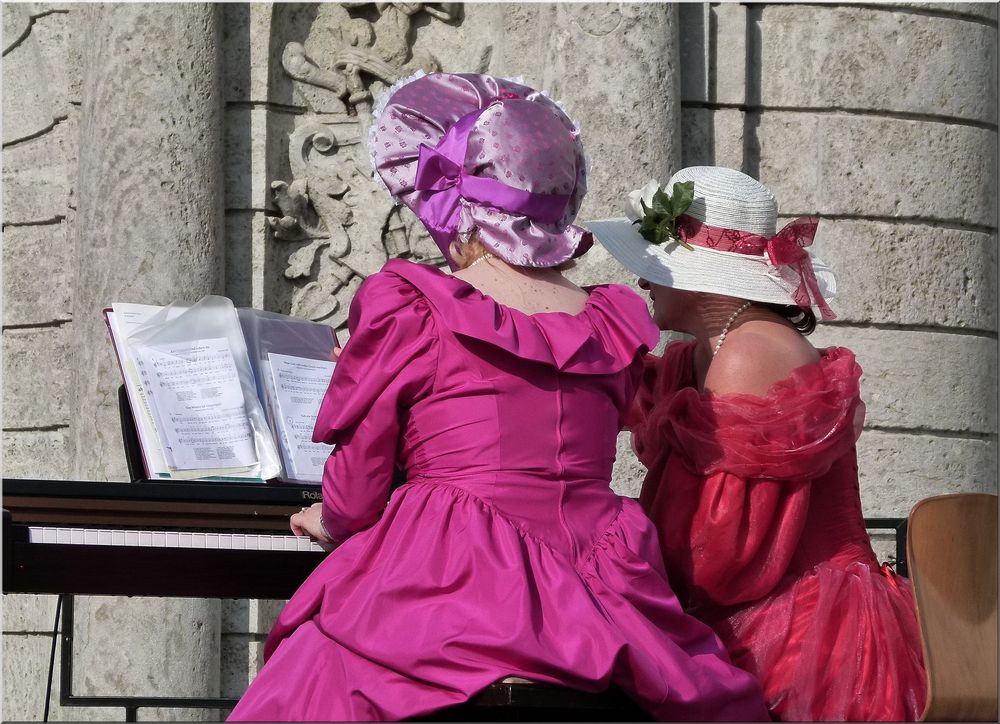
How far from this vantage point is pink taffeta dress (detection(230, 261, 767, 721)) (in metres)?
2.52

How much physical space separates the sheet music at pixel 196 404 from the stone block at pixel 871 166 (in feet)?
7.84

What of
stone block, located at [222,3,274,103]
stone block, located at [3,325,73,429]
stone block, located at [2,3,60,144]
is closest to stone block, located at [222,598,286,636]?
stone block, located at [3,325,73,429]

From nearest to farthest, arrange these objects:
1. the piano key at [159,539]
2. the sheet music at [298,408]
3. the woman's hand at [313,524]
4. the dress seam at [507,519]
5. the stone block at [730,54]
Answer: the dress seam at [507,519] < the woman's hand at [313,524] < the piano key at [159,539] < the sheet music at [298,408] < the stone block at [730,54]

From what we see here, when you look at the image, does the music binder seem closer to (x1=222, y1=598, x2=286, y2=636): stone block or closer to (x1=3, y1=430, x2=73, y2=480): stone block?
(x1=222, y1=598, x2=286, y2=636): stone block

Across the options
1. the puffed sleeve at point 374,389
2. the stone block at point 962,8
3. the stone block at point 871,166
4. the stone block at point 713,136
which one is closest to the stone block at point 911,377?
the stone block at point 871,166

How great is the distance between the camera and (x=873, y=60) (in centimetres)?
528

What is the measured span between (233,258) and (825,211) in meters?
2.16

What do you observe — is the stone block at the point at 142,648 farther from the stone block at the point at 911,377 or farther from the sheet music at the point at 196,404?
the stone block at the point at 911,377

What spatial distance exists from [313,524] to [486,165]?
83 centimetres

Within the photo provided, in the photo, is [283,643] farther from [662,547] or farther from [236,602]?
[236,602]

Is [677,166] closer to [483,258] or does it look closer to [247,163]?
[247,163]

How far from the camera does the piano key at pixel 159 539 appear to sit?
11.2ft

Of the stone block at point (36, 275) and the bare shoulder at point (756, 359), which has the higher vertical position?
the stone block at point (36, 275)

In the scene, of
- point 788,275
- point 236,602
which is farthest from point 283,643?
point 236,602
